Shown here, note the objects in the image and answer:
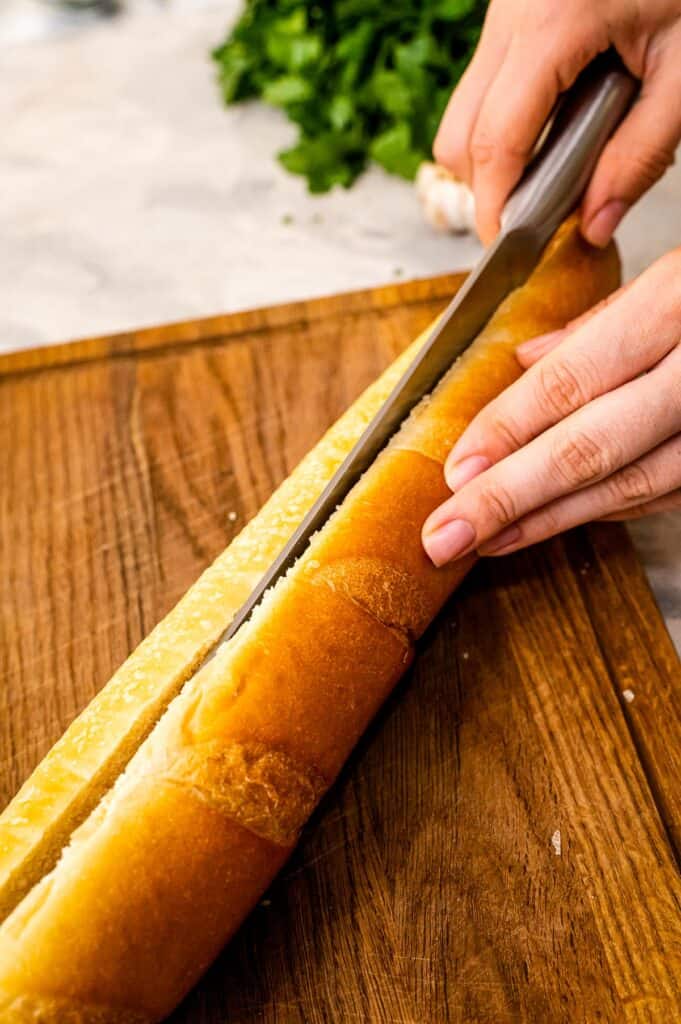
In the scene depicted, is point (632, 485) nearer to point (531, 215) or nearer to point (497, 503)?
point (497, 503)

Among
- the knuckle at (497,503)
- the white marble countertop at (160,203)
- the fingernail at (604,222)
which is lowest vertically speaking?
the white marble countertop at (160,203)

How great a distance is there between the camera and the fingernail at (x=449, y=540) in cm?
142

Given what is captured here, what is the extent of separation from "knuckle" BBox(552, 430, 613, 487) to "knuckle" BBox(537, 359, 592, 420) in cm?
6

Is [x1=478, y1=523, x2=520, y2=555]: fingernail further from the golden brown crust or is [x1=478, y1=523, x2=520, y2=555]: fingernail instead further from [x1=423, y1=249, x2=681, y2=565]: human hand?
the golden brown crust

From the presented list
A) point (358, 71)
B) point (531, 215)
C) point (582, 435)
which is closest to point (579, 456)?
point (582, 435)

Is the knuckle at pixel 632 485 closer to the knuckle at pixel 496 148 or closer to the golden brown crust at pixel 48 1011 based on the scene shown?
the knuckle at pixel 496 148

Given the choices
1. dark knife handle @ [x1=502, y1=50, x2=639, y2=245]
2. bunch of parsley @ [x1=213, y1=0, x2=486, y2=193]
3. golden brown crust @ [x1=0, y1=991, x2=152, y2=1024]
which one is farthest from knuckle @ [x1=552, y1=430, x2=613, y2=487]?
bunch of parsley @ [x1=213, y1=0, x2=486, y2=193]

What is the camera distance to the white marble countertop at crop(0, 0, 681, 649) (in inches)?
88.4

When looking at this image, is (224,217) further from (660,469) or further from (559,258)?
(660,469)

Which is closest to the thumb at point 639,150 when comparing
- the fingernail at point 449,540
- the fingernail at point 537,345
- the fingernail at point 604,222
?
the fingernail at point 604,222

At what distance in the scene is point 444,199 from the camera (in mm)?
2158

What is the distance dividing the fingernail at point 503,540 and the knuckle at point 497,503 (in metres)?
0.08

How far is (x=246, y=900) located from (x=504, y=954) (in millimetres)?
368

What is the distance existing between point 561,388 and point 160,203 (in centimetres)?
144
